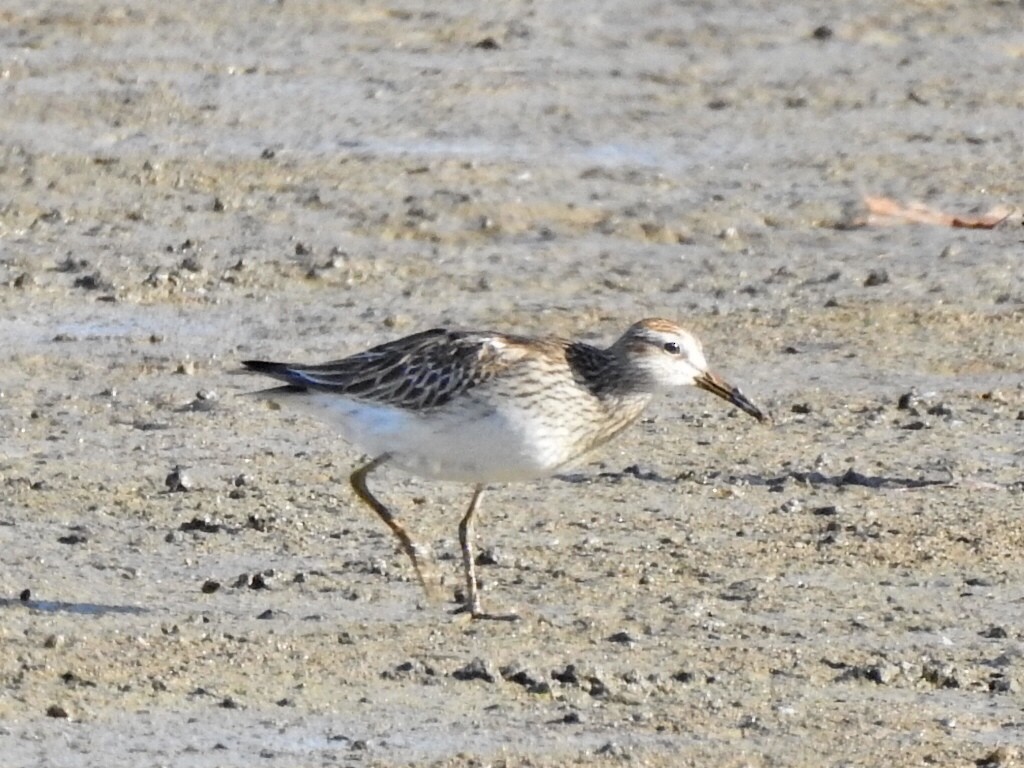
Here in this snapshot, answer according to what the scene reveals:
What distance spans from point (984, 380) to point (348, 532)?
142 inches

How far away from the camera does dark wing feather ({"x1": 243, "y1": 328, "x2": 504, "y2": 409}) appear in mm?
9398

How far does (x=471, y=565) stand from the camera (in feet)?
30.5

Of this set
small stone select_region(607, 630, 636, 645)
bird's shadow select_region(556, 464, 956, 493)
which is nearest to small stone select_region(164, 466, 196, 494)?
bird's shadow select_region(556, 464, 956, 493)

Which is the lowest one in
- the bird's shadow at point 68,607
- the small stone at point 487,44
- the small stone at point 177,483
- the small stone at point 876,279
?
the small stone at point 876,279

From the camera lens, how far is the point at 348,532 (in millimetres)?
10188

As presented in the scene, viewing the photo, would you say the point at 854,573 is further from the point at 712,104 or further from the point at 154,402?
the point at 712,104

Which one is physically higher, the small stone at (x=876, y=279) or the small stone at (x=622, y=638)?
the small stone at (x=622, y=638)

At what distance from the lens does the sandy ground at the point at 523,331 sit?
8289mm

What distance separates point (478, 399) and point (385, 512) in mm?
615

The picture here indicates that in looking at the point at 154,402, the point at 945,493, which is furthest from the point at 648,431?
the point at 154,402

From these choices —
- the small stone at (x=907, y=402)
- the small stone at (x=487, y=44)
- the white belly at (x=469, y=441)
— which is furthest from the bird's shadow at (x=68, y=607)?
the small stone at (x=487, y=44)

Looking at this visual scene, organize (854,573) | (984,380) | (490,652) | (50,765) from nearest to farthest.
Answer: (50,765) < (490,652) < (854,573) < (984,380)

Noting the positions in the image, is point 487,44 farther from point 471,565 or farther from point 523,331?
point 471,565

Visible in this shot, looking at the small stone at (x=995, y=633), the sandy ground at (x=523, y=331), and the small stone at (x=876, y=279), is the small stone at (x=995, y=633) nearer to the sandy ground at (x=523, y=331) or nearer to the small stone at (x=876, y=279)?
the sandy ground at (x=523, y=331)
